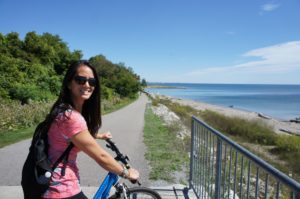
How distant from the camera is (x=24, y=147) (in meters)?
9.16

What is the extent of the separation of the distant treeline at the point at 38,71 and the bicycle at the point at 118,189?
12440 millimetres

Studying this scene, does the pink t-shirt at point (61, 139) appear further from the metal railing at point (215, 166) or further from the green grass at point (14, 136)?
the green grass at point (14, 136)

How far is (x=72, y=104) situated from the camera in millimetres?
2455

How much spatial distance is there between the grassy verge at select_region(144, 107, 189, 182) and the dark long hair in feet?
12.2

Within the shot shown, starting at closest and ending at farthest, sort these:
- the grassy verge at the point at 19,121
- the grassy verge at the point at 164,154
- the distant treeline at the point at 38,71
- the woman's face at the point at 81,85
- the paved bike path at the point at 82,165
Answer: the woman's face at the point at 81,85 < the paved bike path at the point at 82,165 < the grassy verge at the point at 164,154 < the grassy verge at the point at 19,121 < the distant treeline at the point at 38,71

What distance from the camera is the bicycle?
300 cm

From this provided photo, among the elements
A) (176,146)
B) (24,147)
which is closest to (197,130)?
(176,146)

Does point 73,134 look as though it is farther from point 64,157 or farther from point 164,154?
point 164,154

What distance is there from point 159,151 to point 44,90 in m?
16.4

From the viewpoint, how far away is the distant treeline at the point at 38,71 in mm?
20719

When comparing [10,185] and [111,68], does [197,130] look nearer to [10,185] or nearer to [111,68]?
[10,185]

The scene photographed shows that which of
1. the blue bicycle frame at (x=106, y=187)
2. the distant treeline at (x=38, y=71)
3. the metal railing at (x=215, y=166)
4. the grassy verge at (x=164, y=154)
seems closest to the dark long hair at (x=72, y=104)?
the blue bicycle frame at (x=106, y=187)

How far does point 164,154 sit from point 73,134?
6.55 metres

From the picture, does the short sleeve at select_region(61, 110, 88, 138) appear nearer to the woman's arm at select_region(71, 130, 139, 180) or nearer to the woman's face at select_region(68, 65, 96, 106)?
the woman's arm at select_region(71, 130, 139, 180)
